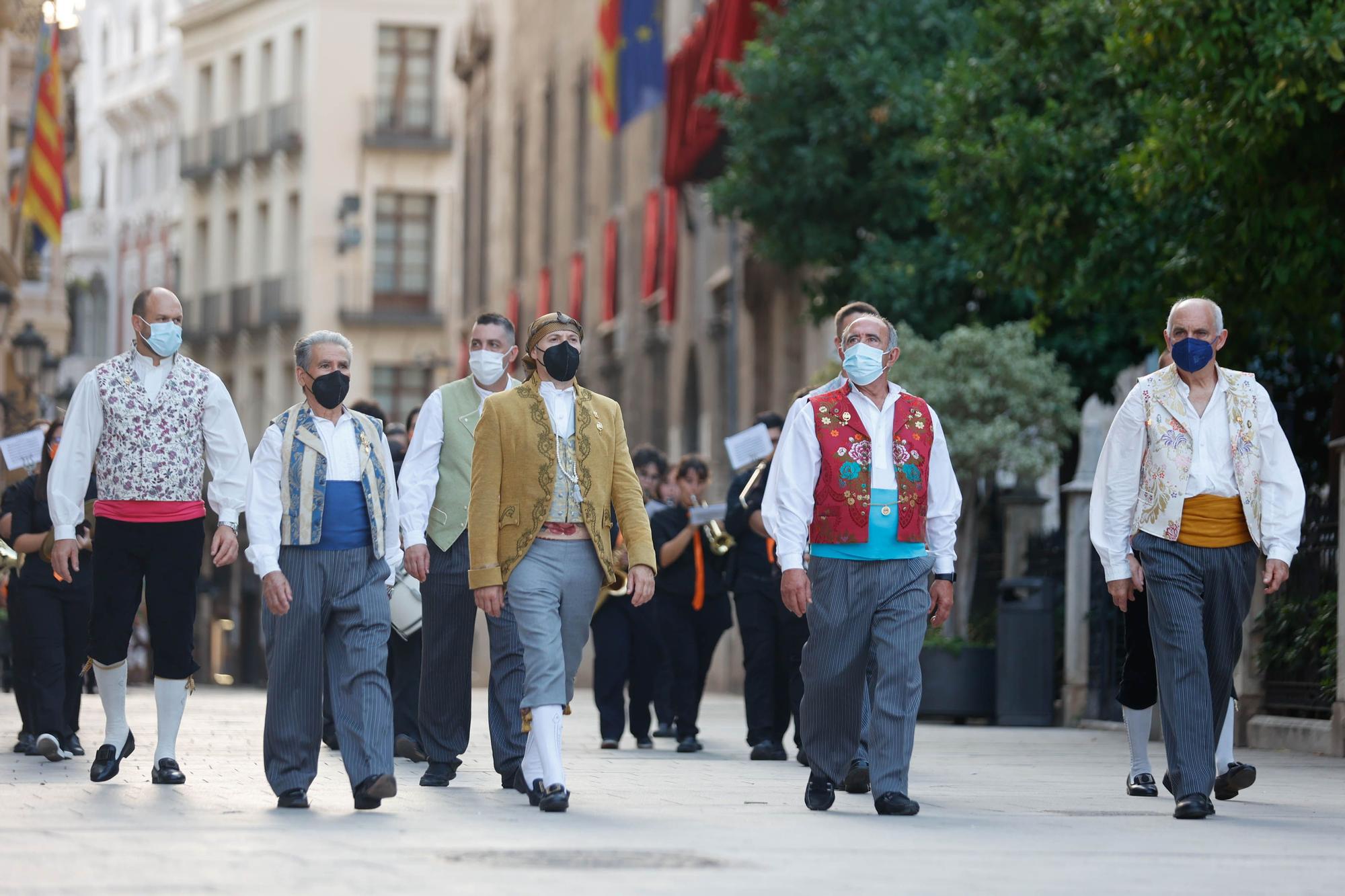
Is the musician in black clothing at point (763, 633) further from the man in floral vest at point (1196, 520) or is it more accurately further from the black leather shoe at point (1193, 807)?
the black leather shoe at point (1193, 807)

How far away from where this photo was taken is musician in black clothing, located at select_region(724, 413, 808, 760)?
44.3 feet

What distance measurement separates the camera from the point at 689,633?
1538cm

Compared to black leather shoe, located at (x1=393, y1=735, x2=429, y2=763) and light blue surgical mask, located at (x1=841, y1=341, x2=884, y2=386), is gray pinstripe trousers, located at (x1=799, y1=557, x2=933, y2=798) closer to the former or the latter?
light blue surgical mask, located at (x1=841, y1=341, x2=884, y2=386)

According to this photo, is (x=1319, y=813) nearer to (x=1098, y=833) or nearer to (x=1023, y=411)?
(x=1098, y=833)

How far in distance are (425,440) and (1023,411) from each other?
35.9 ft

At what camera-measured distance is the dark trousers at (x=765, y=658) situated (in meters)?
13.6

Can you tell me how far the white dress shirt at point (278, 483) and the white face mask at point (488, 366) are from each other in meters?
1.19

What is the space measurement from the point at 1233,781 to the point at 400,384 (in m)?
54.0

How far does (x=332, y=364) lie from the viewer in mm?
9586

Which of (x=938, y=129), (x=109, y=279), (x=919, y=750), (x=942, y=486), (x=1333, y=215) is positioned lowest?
(x=919, y=750)

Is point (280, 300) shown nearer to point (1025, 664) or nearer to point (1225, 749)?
point (1025, 664)

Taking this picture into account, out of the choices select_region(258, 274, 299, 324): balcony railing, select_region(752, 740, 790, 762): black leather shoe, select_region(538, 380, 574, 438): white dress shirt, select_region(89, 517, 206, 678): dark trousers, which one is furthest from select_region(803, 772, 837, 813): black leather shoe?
select_region(258, 274, 299, 324): balcony railing

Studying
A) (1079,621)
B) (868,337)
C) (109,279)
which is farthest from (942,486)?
(109,279)

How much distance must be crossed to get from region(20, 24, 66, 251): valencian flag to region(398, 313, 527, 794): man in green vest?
2472cm
